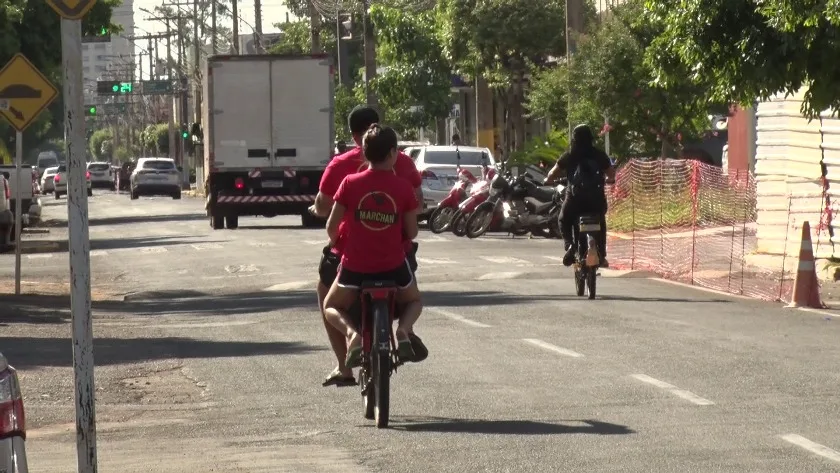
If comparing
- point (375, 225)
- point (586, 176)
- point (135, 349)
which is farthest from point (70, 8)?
point (586, 176)

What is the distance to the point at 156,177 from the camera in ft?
245

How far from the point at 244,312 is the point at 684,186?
38.2ft

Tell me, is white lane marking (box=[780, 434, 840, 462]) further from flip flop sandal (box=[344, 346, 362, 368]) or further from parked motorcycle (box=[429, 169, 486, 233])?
parked motorcycle (box=[429, 169, 486, 233])

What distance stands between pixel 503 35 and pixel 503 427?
146 feet

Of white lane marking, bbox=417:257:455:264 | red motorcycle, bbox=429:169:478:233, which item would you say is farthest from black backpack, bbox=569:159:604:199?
red motorcycle, bbox=429:169:478:233

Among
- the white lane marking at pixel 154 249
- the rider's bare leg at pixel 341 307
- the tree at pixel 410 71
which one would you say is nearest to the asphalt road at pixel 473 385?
the rider's bare leg at pixel 341 307

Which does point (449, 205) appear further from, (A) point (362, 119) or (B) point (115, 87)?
(B) point (115, 87)

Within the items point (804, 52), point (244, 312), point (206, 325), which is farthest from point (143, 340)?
point (804, 52)

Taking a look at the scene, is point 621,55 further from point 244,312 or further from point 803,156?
point 244,312

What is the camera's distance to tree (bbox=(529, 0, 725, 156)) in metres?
37.4

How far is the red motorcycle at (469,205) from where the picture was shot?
110 ft

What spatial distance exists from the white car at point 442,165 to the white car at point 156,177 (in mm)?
36065

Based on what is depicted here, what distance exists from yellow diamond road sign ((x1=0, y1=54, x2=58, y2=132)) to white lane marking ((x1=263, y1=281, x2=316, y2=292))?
374 centimetres

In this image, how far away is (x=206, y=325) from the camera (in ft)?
58.4
